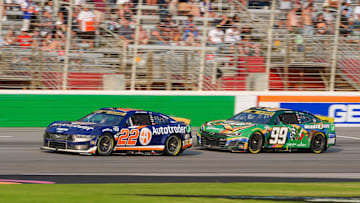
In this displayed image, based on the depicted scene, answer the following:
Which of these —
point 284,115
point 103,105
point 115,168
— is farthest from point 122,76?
point 115,168

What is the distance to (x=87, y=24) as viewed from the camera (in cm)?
1991

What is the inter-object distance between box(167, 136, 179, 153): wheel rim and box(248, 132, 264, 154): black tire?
6.02 feet

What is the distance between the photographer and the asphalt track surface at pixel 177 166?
10.7 metres

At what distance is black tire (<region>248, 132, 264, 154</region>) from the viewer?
1508 cm

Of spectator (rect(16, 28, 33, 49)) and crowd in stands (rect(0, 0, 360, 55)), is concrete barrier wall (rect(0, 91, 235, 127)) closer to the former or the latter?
spectator (rect(16, 28, 33, 49))

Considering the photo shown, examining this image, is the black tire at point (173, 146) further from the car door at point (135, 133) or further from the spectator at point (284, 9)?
the spectator at point (284, 9)

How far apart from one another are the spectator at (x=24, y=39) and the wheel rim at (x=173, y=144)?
6.89 m

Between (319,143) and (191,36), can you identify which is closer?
(319,143)

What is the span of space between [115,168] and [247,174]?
2465mm

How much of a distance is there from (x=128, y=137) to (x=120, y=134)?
10.2 inches

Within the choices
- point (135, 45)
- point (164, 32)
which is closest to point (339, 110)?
point (164, 32)

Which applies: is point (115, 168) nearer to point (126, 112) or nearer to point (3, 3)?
point (126, 112)

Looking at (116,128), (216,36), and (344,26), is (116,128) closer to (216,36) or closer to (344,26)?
(216,36)

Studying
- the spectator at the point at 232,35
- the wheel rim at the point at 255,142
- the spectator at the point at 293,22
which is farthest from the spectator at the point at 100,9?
the wheel rim at the point at 255,142
